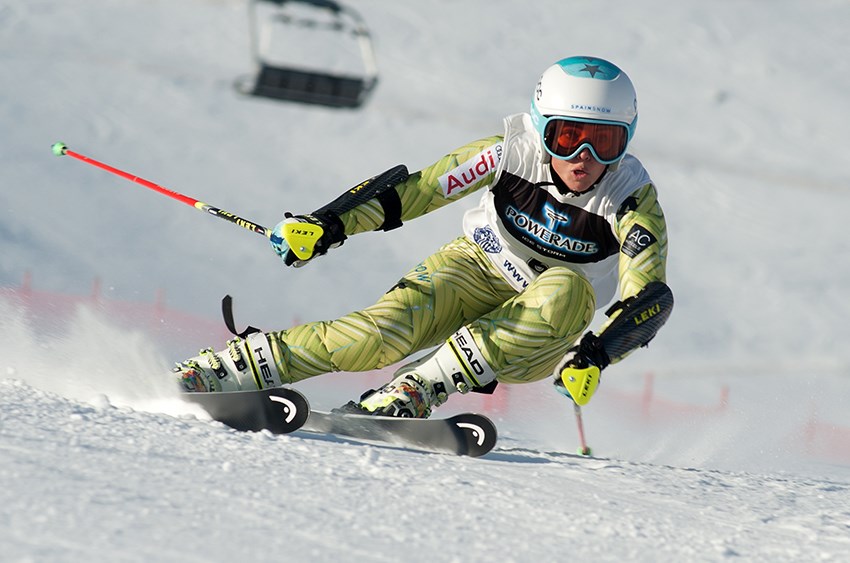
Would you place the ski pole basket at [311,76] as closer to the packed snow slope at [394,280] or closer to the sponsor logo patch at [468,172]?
the packed snow slope at [394,280]

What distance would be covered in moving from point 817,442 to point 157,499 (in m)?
7.27

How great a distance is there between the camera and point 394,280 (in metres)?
12.7

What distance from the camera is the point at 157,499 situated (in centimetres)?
230

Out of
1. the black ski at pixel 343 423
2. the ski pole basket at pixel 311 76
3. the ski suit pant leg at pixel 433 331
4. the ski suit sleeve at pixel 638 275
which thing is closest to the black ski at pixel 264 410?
the black ski at pixel 343 423

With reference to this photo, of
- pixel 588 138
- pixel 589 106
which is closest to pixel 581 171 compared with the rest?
pixel 588 138

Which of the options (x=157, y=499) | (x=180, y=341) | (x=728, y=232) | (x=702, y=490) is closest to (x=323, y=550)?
(x=157, y=499)

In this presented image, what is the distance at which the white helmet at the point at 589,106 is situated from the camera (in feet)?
12.6

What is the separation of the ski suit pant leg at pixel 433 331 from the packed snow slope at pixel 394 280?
1.26 ft

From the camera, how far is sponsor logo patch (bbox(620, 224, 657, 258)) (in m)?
3.74

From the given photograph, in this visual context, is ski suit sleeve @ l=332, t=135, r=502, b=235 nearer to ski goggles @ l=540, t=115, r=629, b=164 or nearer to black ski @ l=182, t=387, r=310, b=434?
ski goggles @ l=540, t=115, r=629, b=164

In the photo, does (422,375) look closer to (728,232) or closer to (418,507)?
(418,507)

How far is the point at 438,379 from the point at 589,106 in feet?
3.66

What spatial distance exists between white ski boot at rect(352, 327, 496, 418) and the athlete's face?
0.67 metres

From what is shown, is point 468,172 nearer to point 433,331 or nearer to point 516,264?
point 516,264
